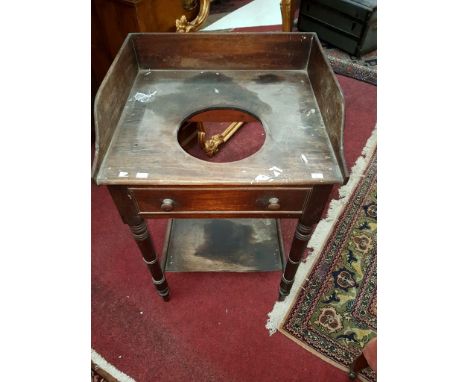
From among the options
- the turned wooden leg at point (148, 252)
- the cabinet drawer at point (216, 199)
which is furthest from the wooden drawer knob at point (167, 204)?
the turned wooden leg at point (148, 252)

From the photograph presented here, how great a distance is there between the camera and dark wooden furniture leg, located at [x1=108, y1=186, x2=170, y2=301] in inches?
35.9

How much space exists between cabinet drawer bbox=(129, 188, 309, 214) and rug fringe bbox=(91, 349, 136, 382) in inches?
30.9

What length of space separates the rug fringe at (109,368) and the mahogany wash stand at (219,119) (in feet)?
1.21

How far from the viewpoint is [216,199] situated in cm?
93

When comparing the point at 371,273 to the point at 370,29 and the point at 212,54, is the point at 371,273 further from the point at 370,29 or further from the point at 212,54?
the point at 370,29

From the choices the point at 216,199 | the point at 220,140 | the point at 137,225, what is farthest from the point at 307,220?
the point at 220,140

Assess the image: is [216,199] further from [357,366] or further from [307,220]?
[357,366]

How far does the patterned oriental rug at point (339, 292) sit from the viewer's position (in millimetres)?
1395

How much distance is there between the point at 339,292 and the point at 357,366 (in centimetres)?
38

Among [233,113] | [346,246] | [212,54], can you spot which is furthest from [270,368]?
[212,54]

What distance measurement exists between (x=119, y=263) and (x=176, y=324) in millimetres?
455

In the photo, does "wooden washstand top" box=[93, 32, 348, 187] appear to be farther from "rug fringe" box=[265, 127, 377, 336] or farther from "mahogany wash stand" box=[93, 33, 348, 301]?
"rug fringe" box=[265, 127, 377, 336]

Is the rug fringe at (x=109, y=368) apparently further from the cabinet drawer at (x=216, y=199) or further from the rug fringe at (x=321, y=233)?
the cabinet drawer at (x=216, y=199)

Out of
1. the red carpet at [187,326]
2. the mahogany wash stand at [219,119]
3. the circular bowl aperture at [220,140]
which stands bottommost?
the red carpet at [187,326]
